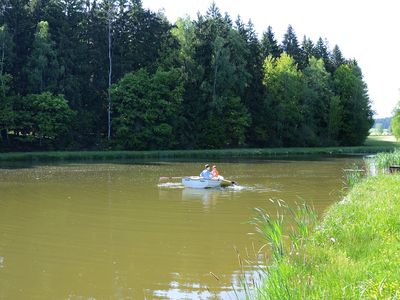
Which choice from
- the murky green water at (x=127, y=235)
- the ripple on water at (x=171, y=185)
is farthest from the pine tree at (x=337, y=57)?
the ripple on water at (x=171, y=185)

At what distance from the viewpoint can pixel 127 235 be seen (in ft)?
45.8

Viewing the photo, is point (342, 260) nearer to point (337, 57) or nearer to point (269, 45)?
point (269, 45)

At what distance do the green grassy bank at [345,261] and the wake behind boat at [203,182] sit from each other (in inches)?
574

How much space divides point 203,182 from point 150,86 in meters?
31.8

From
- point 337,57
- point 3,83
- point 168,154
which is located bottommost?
point 168,154

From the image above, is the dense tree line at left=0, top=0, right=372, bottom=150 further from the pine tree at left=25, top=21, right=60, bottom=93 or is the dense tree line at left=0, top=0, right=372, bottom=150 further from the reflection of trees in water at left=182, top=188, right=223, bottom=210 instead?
the reflection of trees in water at left=182, top=188, right=223, bottom=210

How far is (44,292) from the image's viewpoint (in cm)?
895

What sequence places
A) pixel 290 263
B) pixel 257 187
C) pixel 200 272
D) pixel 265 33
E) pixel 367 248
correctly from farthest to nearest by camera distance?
pixel 265 33 → pixel 257 187 → pixel 200 272 → pixel 367 248 → pixel 290 263

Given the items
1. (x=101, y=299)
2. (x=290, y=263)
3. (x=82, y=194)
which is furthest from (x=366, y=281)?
(x=82, y=194)

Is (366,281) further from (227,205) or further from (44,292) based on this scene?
(227,205)

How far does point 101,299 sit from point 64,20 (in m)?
51.9

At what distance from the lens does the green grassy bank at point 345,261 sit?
233 inches

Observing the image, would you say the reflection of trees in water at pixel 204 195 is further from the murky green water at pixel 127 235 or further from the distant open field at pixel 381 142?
the distant open field at pixel 381 142

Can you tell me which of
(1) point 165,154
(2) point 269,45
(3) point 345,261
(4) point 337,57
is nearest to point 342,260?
(3) point 345,261
